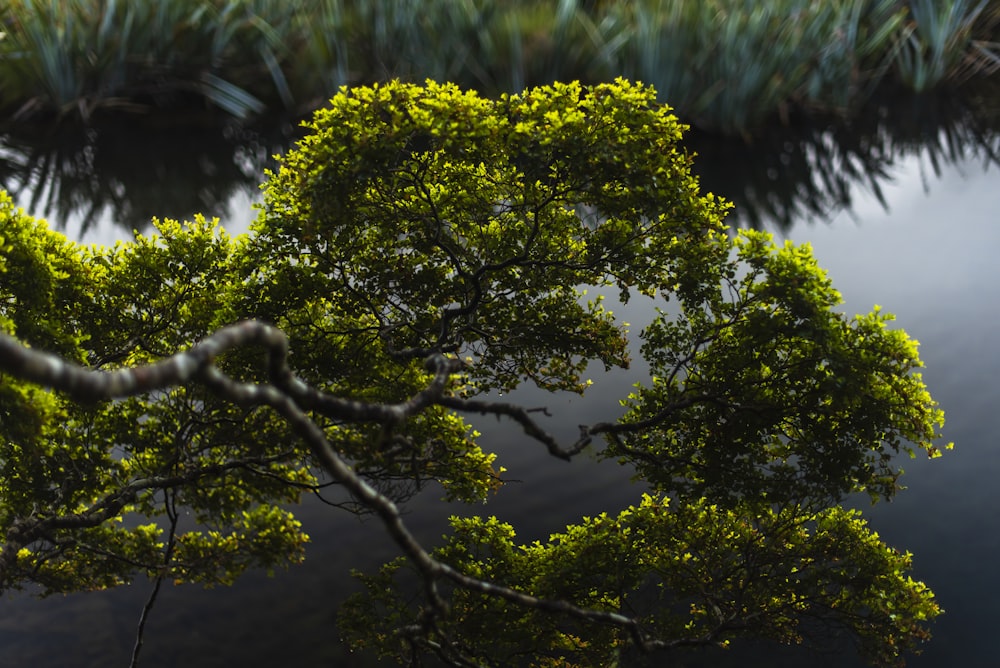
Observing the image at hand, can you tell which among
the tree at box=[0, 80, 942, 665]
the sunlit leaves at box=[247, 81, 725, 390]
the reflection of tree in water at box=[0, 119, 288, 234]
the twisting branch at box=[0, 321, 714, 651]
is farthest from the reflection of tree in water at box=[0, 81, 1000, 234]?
the twisting branch at box=[0, 321, 714, 651]

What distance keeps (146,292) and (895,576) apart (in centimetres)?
1017

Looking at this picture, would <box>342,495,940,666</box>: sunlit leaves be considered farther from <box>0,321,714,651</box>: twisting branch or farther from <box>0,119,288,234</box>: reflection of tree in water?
<box>0,119,288,234</box>: reflection of tree in water

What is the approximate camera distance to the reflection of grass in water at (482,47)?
858 inches

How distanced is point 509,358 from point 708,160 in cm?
1476

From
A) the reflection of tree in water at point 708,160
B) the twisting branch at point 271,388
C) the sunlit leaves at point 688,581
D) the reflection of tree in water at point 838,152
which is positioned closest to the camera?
the twisting branch at point 271,388

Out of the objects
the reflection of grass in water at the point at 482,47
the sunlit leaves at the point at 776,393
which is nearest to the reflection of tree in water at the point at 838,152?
the reflection of grass in water at the point at 482,47

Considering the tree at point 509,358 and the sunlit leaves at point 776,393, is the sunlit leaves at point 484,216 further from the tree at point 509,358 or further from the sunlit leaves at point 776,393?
the sunlit leaves at point 776,393

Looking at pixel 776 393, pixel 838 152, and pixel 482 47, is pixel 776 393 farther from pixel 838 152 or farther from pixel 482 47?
pixel 838 152

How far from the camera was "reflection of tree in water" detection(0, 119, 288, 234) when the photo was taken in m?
21.2

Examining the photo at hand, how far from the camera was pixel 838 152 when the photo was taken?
24.0 m

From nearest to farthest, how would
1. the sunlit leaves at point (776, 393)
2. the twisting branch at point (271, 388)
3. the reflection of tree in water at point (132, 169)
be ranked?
1. the twisting branch at point (271, 388)
2. the sunlit leaves at point (776, 393)
3. the reflection of tree in water at point (132, 169)

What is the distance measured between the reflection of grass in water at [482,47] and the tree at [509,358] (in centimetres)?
1317

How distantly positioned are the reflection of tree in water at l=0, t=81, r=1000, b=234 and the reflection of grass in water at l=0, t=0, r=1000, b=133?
3.45 feet

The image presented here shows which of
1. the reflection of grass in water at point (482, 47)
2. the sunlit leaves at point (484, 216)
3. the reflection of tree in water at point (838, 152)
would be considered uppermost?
the reflection of grass in water at point (482, 47)
